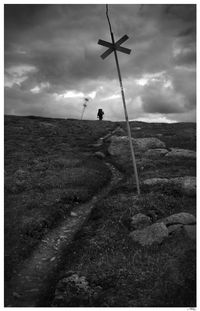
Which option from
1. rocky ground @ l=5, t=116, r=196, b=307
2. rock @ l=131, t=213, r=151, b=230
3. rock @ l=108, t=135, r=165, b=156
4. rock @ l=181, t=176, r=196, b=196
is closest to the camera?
rocky ground @ l=5, t=116, r=196, b=307

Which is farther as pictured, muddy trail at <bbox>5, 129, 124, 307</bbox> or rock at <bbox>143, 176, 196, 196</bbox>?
rock at <bbox>143, 176, 196, 196</bbox>

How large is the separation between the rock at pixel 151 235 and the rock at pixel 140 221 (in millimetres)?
866

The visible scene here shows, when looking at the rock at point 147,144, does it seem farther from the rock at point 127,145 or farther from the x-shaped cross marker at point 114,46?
the x-shaped cross marker at point 114,46

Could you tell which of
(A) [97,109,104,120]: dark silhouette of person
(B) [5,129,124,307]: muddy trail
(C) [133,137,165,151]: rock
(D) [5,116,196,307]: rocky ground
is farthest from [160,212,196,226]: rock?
(A) [97,109,104,120]: dark silhouette of person

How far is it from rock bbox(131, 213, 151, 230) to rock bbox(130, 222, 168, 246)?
0.87m

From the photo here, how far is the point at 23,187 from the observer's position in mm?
25125

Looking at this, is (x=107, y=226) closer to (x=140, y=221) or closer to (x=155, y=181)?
(x=140, y=221)

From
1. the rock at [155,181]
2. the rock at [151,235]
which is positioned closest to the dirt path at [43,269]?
the rock at [151,235]

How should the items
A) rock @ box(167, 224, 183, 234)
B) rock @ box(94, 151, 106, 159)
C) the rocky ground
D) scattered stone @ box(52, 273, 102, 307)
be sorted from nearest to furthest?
scattered stone @ box(52, 273, 102, 307)
the rocky ground
rock @ box(167, 224, 183, 234)
rock @ box(94, 151, 106, 159)

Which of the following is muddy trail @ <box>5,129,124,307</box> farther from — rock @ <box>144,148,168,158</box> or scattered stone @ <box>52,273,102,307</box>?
rock @ <box>144,148,168,158</box>

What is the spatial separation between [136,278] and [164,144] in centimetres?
3045

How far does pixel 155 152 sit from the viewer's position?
36.7 m

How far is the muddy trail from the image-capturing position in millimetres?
12414

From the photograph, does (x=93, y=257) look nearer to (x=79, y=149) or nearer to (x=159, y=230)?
(x=159, y=230)
